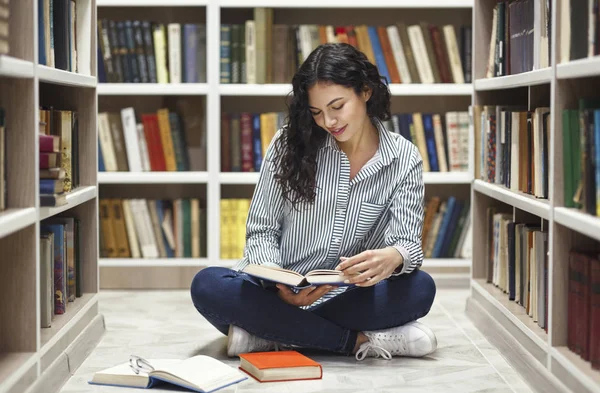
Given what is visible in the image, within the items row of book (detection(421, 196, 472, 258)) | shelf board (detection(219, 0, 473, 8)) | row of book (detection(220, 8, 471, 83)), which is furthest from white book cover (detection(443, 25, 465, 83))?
row of book (detection(421, 196, 472, 258))

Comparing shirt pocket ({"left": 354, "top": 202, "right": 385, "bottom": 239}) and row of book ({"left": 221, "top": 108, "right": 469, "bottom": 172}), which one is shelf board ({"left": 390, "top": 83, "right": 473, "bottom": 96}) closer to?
row of book ({"left": 221, "top": 108, "right": 469, "bottom": 172})

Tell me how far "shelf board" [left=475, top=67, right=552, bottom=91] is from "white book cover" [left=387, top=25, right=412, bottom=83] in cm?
69

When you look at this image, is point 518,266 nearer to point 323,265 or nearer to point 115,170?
point 323,265

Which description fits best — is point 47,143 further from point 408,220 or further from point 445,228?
point 445,228

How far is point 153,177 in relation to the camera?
3658 mm

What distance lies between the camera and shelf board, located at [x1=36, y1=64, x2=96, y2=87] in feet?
6.96

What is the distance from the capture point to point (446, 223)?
3793 millimetres

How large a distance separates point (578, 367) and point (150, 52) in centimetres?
229

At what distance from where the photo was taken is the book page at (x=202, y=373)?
2162 millimetres

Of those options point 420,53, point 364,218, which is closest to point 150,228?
point 420,53

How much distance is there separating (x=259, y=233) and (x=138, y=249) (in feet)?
4.30

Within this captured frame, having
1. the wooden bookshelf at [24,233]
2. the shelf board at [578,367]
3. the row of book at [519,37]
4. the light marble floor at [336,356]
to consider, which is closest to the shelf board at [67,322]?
the wooden bookshelf at [24,233]

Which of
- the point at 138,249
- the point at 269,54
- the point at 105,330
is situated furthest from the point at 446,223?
the point at 105,330

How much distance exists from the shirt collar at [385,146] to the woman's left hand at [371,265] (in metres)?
0.29
